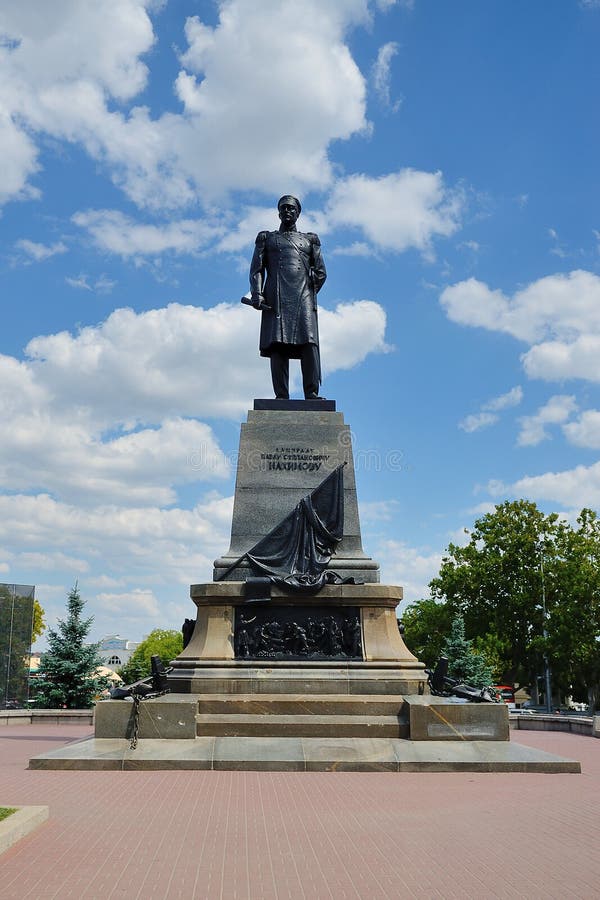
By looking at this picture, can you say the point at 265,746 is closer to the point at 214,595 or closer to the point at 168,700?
the point at 168,700

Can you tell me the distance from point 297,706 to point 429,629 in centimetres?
3719

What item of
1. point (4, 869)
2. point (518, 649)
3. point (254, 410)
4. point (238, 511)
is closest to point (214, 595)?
point (238, 511)

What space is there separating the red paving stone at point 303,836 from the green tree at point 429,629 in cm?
3741

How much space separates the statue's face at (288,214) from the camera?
56.6 feet

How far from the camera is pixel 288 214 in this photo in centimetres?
1727

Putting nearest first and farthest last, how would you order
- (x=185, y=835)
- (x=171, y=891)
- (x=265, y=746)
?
(x=171, y=891) < (x=185, y=835) < (x=265, y=746)

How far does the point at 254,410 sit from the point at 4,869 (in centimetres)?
1093

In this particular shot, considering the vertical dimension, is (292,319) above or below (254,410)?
above

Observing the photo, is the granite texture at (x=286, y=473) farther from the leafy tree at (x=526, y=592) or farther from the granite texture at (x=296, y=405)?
the leafy tree at (x=526, y=592)

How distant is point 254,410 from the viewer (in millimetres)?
16203

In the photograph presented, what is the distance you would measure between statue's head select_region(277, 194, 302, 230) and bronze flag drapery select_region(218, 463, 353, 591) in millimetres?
5522

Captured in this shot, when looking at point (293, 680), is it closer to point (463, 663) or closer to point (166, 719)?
point (166, 719)

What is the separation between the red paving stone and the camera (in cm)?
580

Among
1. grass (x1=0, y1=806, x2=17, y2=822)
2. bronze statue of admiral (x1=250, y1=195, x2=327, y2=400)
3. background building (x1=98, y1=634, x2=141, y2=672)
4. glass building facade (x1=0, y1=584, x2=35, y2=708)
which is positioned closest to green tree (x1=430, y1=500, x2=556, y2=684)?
glass building facade (x1=0, y1=584, x2=35, y2=708)
